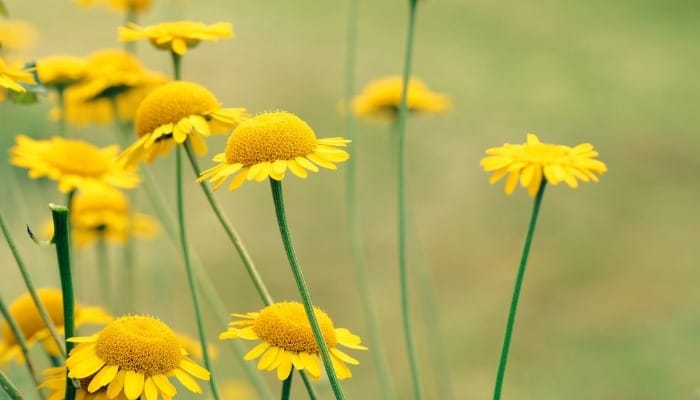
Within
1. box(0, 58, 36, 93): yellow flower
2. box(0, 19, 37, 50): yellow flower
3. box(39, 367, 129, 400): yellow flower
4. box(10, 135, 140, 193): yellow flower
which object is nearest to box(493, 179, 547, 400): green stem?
box(39, 367, 129, 400): yellow flower

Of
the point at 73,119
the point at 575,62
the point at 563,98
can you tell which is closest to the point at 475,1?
the point at 575,62

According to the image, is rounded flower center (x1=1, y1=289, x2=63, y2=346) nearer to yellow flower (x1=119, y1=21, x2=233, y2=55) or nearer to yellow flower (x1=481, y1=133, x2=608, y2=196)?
yellow flower (x1=119, y1=21, x2=233, y2=55)

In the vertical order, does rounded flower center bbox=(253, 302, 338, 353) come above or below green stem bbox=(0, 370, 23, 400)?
above

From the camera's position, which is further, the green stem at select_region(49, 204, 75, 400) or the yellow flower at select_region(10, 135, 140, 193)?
the yellow flower at select_region(10, 135, 140, 193)

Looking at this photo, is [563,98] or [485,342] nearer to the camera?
[485,342]

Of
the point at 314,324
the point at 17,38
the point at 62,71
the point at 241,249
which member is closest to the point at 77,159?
the point at 62,71

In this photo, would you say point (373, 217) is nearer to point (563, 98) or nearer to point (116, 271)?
point (116, 271)

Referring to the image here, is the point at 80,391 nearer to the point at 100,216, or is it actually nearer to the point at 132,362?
the point at 132,362
